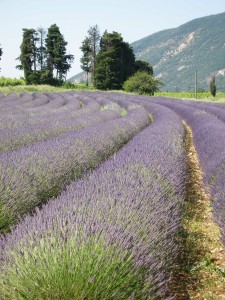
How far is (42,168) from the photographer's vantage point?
163 inches

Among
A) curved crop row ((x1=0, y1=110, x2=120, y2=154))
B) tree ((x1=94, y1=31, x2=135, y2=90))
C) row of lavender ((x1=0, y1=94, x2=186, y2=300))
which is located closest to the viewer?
row of lavender ((x1=0, y1=94, x2=186, y2=300))

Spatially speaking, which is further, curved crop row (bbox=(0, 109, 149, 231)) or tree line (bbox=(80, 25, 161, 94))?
tree line (bbox=(80, 25, 161, 94))

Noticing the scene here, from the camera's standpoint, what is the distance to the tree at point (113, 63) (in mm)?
46925

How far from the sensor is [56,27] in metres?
53.4

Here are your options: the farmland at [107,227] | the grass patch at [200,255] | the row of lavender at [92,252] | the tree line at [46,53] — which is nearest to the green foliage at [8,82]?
the tree line at [46,53]

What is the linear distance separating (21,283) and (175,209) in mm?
1555

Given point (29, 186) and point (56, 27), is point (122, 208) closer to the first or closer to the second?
point (29, 186)

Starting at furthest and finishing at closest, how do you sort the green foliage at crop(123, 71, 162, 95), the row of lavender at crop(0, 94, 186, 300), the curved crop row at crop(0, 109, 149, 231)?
1. the green foliage at crop(123, 71, 162, 95)
2. the curved crop row at crop(0, 109, 149, 231)
3. the row of lavender at crop(0, 94, 186, 300)

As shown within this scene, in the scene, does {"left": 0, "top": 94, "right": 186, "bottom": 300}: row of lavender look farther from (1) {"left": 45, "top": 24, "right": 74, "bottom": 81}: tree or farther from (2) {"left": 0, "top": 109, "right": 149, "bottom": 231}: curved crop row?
(1) {"left": 45, "top": 24, "right": 74, "bottom": 81}: tree

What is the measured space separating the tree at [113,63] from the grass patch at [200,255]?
42938mm

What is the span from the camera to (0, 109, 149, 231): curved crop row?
328 cm

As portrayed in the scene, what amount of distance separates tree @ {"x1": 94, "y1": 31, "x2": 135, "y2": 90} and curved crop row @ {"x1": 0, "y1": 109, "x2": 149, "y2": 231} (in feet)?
135

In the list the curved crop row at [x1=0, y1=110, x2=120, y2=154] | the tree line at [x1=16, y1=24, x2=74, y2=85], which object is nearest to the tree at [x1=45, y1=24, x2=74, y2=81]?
the tree line at [x1=16, y1=24, x2=74, y2=85]

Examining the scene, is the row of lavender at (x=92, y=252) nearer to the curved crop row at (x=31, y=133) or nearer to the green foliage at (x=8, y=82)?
the curved crop row at (x=31, y=133)
